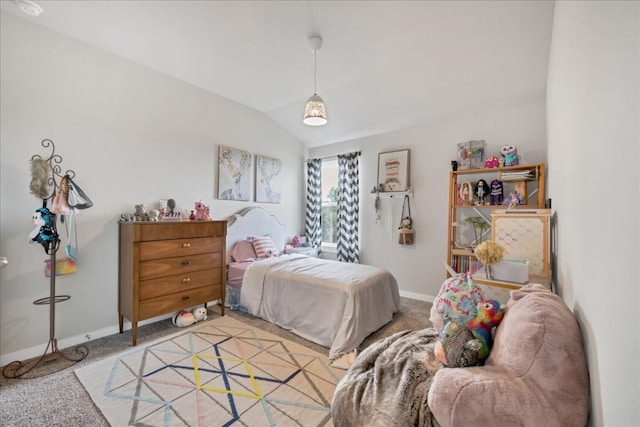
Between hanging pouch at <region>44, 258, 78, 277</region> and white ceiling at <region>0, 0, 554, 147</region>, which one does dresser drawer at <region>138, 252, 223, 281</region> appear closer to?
hanging pouch at <region>44, 258, 78, 277</region>

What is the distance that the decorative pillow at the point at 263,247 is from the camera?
3641 millimetres

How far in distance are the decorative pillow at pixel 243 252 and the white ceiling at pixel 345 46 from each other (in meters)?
1.97

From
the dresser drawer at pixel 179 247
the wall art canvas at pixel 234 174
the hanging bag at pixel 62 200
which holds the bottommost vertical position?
the dresser drawer at pixel 179 247

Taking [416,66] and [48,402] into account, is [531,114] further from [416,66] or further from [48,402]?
[48,402]

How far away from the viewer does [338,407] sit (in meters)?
1.18

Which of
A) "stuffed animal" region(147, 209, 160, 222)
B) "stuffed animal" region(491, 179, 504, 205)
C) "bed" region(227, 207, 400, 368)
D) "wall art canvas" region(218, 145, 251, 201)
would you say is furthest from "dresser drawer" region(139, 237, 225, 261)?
"stuffed animal" region(491, 179, 504, 205)

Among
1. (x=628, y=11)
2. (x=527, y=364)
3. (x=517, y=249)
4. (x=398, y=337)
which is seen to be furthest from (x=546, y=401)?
(x=517, y=249)

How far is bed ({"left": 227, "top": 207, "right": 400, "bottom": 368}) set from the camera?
227 cm

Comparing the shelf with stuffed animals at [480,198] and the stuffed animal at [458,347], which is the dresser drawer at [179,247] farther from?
the shelf with stuffed animals at [480,198]

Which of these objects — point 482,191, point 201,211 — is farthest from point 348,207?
point 201,211

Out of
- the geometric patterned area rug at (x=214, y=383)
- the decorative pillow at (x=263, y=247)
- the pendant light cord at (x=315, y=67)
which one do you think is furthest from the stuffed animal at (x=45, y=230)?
the pendant light cord at (x=315, y=67)

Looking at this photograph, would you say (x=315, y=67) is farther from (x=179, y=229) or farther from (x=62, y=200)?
(x=62, y=200)

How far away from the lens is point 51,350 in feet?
7.30

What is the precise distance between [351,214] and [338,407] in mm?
3215
